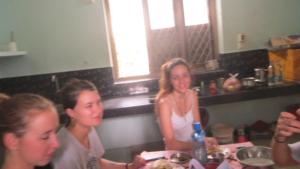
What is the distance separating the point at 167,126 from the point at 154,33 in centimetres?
166

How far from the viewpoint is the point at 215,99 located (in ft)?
9.69

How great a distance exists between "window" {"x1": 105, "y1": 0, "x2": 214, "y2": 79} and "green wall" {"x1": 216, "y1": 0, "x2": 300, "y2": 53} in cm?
21

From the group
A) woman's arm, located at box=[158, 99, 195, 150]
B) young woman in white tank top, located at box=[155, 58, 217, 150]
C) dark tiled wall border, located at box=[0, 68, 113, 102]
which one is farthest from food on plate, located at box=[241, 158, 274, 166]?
dark tiled wall border, located at box=[0, 68, 113, 102]

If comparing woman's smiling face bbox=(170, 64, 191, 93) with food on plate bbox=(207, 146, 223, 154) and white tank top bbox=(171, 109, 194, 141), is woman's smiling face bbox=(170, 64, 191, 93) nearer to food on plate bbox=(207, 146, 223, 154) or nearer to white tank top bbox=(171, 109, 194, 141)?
white tank top bbox=(171, 109, 194, 141)

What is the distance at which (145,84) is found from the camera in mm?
3406

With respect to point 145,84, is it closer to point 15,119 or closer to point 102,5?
point 102,5

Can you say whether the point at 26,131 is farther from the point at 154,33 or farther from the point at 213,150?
the point at 154,33

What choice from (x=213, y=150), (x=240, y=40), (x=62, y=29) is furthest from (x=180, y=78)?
(x=62, y=29)

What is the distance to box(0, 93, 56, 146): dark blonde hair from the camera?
106cm

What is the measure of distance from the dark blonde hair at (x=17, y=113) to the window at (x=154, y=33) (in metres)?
2.39

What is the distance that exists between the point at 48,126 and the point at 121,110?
67.6 inches

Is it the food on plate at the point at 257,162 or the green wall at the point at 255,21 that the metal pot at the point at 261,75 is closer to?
the green wall at the point at 255,21

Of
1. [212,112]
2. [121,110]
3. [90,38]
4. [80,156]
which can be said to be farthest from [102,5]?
[80,156]

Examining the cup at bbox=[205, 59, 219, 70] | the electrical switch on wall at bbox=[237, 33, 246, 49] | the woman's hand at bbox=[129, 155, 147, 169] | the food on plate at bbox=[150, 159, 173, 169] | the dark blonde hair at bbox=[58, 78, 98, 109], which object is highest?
the electrical switch on wall at bbox=[237, 33, 246, 49]
